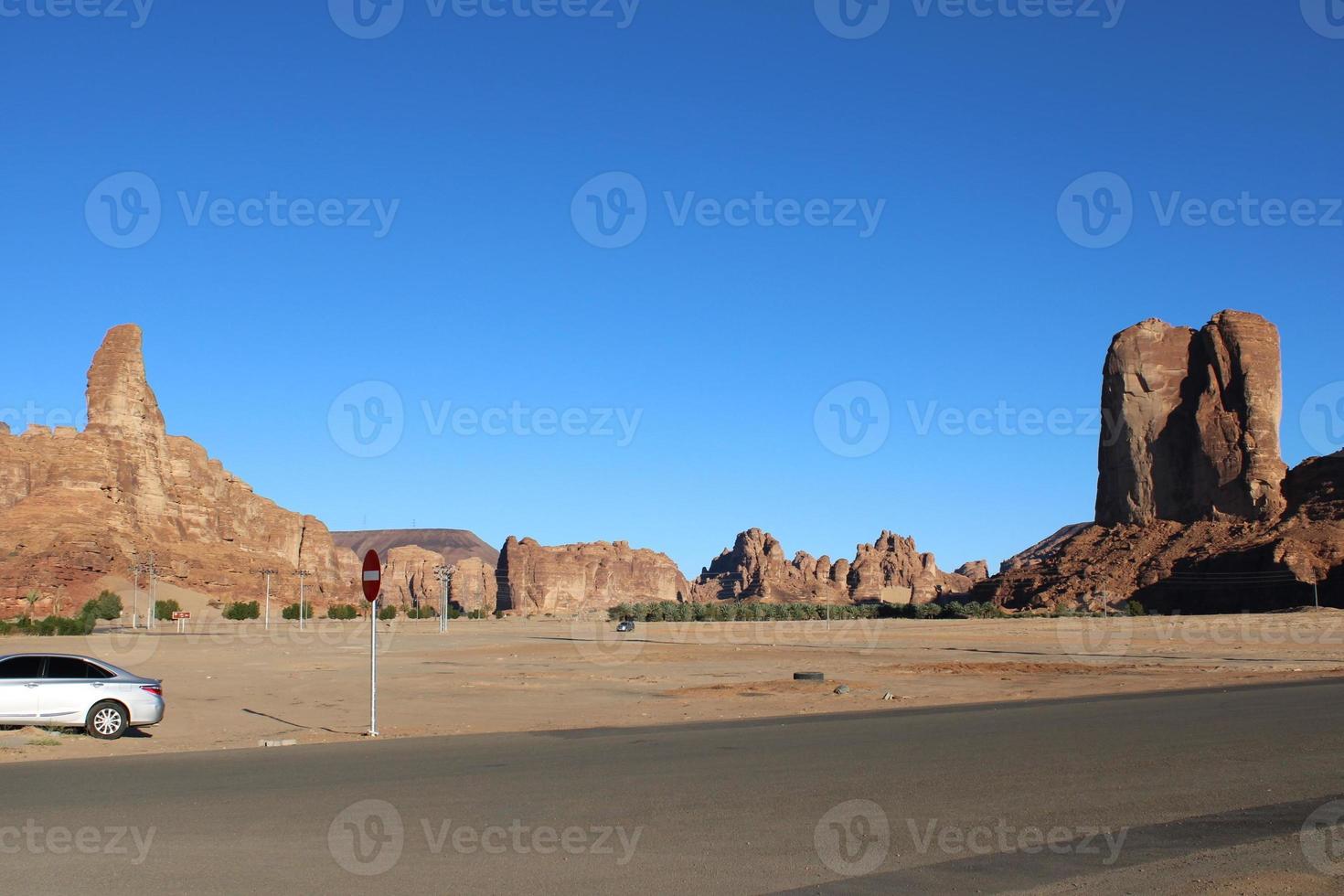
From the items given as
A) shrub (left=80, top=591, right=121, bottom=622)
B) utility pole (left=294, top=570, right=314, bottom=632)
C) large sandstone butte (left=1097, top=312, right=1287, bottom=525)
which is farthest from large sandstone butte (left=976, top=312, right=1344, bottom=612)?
shrub (left=80, top=591, right=121, bottom=622)

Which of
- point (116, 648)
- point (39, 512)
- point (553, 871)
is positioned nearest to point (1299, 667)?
point (553, 871)

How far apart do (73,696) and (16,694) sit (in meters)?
0.77

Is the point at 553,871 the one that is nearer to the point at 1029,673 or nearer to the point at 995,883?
the point at 995,883

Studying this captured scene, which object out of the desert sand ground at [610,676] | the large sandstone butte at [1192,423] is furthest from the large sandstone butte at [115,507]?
the large sandstone butte at [1192,423]

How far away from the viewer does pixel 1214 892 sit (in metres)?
7.35

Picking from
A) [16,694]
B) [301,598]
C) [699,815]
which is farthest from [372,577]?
[301,598]

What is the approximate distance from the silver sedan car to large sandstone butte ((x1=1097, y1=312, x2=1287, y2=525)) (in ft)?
378

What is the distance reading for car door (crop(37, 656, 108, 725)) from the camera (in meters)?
17.4

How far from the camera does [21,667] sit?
57.7 ft

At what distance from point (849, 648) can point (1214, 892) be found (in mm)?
44426

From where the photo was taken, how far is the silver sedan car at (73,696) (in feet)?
56.7

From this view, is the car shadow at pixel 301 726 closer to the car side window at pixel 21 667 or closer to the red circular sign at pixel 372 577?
the red circular sign at pixel 372 577

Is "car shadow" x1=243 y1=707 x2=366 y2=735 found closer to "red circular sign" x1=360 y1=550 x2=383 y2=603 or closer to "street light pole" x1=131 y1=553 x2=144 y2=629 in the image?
"red circular sign" x1=360 y1=550 x2=383 y2=603

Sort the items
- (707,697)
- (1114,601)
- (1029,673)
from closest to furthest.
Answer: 1. (707,697)
2. (1029,673)
3. (1114,601)
